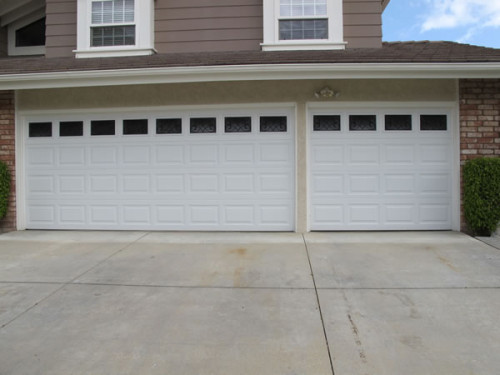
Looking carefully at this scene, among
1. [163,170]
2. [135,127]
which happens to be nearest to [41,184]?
[135,127]

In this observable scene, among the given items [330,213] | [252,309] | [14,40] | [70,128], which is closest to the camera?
[252,309]

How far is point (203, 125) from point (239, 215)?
193 cm

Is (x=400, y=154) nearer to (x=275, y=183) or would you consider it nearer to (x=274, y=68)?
(x=275, y=183)

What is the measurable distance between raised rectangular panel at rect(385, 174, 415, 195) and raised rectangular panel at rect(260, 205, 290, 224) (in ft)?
6.52

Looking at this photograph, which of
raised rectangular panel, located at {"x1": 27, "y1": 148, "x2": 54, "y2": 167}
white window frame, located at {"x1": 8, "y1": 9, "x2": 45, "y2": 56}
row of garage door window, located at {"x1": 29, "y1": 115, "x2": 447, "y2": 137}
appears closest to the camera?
row of garage door window, located at {"x1": 29, "y1": 115, "x2": 447, "y2": 137}

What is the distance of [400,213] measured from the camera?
6.88 meters

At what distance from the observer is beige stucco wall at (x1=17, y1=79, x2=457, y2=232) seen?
266 inches

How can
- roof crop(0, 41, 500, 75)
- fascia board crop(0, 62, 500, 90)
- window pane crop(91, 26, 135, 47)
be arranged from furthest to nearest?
window pane crop(91, 26, 135, 47) → roof crop(0, 41, 500, 75) → fascia board crop(0, 62, 500, 90)

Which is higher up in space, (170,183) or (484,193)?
(170,183)

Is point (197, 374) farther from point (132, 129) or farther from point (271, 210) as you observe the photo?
point (132, 129)

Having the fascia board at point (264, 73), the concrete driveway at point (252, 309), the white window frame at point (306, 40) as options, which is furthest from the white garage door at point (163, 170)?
the white window frame at point (306, 40)

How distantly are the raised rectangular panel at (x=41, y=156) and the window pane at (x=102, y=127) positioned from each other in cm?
100

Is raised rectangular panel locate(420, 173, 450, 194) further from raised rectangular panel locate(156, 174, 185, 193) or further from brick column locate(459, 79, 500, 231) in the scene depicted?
raised rectangular panel locate(156, 174, 185, 193)

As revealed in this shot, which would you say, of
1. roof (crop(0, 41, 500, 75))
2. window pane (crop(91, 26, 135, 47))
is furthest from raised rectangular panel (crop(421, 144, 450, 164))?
window pane (crop(91, 26, 135, 47))
